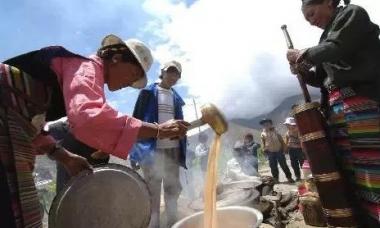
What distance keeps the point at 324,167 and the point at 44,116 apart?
7.44 ft

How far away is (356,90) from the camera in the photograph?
10.1 ft

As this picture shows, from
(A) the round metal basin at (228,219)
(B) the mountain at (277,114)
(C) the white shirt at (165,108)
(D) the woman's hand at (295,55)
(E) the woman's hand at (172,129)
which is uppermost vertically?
(B) the mountain at (277,114)

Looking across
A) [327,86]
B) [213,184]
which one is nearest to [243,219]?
[213,184]

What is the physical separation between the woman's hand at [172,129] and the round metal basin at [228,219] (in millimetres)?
1294

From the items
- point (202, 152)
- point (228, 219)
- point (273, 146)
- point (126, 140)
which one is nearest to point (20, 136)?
point (126, 140)

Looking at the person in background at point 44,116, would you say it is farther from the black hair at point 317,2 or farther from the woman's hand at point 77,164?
the black hair at point 317,2

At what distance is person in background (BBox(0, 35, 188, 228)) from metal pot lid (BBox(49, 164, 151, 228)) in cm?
41

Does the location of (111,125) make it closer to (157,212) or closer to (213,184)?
(213,184)

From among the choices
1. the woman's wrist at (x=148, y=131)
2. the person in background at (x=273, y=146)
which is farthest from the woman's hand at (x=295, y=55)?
the person in background at (x=273, y=146)

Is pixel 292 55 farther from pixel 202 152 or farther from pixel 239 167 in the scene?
pixel 202 152

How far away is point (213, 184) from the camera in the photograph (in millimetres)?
3070

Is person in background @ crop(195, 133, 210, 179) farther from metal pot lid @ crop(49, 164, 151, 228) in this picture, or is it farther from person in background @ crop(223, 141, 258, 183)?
metal pot lid @ crop(49, 164, 151, 228)

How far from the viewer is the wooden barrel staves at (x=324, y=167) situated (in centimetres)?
325

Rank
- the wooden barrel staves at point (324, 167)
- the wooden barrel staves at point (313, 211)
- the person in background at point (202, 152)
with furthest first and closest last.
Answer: the person in background at point (202, 152) < the wooden barrel staves at point (313, 211) < the wooden barrel staves at point (324, 167)
